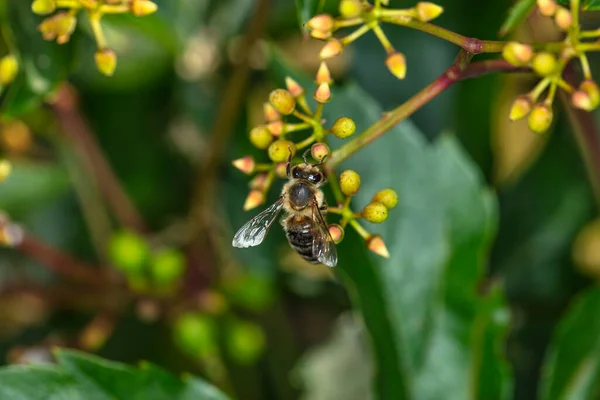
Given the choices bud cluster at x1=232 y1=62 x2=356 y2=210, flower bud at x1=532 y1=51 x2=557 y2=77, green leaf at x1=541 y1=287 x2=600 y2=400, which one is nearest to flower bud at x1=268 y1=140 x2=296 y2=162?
bud cluster at x1=232 y1=62 x2=356 y2=210

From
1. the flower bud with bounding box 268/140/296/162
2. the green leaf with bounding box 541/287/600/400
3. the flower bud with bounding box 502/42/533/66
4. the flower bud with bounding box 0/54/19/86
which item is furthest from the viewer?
the green leaf with bounding box 541/287/600/400

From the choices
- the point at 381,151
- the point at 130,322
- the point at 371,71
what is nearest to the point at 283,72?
the point at 381,151

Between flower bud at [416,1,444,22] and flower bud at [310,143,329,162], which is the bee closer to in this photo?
flower bud at [310,143,329,162]

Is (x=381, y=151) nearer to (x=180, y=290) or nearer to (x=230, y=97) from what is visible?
(x=230, y=97)

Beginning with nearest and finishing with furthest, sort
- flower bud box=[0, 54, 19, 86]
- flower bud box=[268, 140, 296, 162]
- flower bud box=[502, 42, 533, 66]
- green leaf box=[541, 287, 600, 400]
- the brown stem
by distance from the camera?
flower bud box=[502, 42, 533, 66]
flower bud box=[268, 140, 296, 162]
flower bud box=[0, 54, 19, 86]
green leaf box=[541, 287, 600, 400]
the brown stem

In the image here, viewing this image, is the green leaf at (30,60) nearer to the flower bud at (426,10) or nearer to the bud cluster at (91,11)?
the bud cluster at (91,11)

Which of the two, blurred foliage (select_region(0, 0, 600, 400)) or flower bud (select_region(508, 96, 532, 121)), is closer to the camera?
flower bud (select_region(508, 96, 532, 121))

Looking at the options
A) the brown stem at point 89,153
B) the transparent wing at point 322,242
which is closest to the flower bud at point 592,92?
the transparent wing at point 322,242
